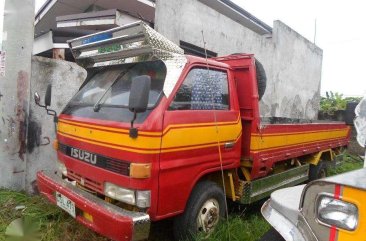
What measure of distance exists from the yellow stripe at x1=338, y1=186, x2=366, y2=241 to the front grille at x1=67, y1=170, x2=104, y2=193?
Result: 92.6 inches

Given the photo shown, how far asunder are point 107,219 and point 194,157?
1.07m

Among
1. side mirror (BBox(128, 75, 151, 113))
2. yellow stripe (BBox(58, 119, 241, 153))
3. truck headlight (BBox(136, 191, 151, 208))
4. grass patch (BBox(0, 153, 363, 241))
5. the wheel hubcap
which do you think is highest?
side mirror (BBox(128, 75, 151, 113))

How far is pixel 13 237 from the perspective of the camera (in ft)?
2.63

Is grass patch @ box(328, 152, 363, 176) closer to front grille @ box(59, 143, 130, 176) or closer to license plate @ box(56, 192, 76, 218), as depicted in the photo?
front grille @ box(59, 143, 130, 176)

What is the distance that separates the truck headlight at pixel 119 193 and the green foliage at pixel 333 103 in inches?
501

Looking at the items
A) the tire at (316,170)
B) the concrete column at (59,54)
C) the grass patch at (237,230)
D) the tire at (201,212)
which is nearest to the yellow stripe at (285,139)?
the tire at (316,170)

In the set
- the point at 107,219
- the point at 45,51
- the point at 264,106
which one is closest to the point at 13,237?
the point at 107,219

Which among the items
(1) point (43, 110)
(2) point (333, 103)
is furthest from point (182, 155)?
(2) point (333, 103)

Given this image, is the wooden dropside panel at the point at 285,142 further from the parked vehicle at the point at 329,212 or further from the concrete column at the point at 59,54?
the concrete column at the point at 59,54

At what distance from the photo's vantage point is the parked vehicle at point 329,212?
5.09 ft

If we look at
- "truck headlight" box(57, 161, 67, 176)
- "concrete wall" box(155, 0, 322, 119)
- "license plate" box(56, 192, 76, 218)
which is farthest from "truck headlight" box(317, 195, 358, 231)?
"concrete wall" box(155, 0, 322, 119)

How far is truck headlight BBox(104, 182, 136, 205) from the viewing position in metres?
3.07

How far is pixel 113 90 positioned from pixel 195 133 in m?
1.05

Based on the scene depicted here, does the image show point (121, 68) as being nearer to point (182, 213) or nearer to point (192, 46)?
point (182, 213)
